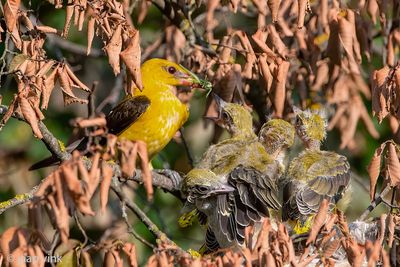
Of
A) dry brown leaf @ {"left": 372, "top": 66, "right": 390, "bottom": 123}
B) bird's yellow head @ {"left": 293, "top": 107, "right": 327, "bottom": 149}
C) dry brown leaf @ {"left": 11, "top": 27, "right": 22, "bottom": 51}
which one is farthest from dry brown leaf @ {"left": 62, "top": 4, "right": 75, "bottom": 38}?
→ bird's yellow head @ {"left": 293, "top": 107, "right": 327, "bottom": 149}

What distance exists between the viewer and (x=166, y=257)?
12.8 feet

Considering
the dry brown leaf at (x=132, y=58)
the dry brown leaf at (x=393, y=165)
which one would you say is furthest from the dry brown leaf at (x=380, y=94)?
the dry brown leaf at (x=132, y=58)

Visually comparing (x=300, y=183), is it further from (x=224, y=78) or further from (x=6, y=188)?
(x=6, y=188)

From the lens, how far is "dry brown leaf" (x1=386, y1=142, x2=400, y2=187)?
14.6 feet

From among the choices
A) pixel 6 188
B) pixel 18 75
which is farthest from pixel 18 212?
pixel 18 75

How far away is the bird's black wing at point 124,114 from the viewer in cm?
684

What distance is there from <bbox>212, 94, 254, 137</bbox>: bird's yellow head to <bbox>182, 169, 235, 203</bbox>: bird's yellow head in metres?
1.17

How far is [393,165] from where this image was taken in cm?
446

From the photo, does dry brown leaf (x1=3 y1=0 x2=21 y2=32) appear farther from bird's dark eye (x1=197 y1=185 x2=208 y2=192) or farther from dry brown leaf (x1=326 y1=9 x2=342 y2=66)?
dry brown leaf (x1=326 y1=9 x2=342 y2=66)

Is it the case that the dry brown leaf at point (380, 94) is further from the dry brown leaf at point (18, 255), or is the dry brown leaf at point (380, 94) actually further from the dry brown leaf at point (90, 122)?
the dry brown leaf at point (18, 255)

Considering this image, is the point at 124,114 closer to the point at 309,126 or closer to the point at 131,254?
the point at 309,126

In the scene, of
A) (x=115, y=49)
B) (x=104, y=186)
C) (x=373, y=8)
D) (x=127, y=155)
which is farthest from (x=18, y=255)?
(x=373, y=8)

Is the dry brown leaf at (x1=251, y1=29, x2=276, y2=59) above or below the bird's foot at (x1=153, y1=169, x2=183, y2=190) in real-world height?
above

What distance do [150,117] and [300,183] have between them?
5.49 ft
